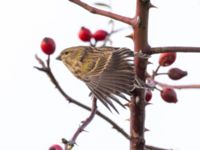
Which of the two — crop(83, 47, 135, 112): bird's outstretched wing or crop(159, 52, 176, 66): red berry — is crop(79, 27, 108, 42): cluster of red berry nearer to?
crop(83, 47, 135, 112): bird's outstretched wing

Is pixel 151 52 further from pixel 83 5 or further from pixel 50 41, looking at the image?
pixel 50 41

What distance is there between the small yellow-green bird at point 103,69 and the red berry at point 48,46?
344 mm

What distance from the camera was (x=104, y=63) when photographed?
3.80 m

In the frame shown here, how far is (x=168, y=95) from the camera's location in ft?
8.77

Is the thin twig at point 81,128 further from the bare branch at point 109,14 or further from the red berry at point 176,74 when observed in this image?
the red berry at point 176,74

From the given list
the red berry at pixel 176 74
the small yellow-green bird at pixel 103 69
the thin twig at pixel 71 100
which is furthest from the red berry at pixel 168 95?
the thin twig at pixel 71 100

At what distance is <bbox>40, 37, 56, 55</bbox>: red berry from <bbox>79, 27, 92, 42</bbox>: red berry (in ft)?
1.58

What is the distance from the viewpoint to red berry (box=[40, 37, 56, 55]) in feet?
8.56

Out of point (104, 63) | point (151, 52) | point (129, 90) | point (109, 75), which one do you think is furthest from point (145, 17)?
point (104, 63)

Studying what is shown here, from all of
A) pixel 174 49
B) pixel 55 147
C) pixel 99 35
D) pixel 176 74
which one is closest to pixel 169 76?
pixel 176 74

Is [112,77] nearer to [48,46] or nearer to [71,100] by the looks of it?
[48,46]

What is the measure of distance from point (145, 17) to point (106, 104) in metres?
0.62

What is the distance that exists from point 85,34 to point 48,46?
63 cm

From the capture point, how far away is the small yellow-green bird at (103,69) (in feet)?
8.79
